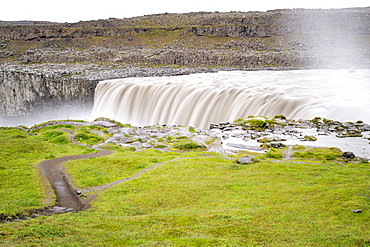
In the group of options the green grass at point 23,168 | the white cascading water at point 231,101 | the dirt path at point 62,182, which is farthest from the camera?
the white cascading water at point 231,101

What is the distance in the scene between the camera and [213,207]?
17.5 m

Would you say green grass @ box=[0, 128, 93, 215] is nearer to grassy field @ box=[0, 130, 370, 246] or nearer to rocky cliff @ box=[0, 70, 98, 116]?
grassy field @ box=[0, 130, 370, 246]

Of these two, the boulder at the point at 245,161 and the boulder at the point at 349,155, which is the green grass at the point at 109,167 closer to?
the boulder at the point at 245,161

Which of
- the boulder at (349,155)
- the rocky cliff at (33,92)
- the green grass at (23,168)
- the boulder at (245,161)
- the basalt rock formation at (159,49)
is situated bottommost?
the rocky cliff at (33,92)

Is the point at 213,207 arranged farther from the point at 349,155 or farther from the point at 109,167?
the point at 349,155

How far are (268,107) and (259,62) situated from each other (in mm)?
63519

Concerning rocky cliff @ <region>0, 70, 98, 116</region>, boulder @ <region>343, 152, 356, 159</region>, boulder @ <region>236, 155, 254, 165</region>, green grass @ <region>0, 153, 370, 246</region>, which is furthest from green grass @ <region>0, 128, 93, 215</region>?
rocky cliff @ <region>0, 70, 98, 116</region>

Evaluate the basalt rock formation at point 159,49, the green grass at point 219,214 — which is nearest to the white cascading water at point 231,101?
the basalt rock formation at point 159,49

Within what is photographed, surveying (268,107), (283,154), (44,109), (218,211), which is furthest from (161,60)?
(218,211)

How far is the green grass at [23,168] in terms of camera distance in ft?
60.2

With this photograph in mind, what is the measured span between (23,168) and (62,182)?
4.58m

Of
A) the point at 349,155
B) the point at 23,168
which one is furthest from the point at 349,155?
the point at 23,168

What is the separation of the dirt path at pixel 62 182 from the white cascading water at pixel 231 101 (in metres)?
23.5

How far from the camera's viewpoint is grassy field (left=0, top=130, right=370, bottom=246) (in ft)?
40.8
